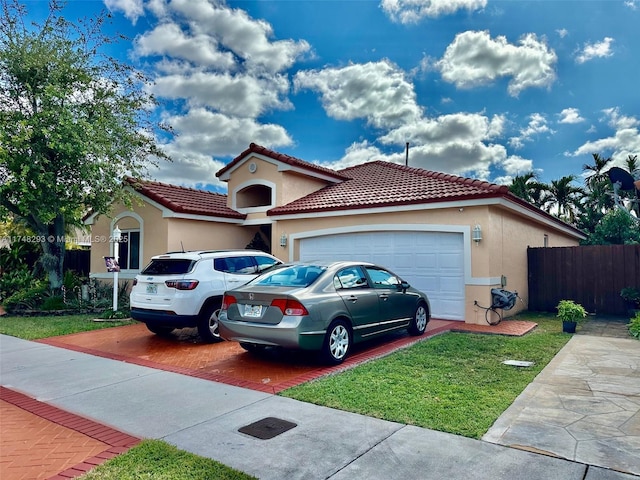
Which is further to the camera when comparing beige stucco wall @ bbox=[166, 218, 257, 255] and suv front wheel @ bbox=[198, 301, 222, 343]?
beige stucco wall @ bbox=[166, 218, 257, 255]

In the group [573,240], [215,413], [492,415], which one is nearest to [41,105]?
[215,413]

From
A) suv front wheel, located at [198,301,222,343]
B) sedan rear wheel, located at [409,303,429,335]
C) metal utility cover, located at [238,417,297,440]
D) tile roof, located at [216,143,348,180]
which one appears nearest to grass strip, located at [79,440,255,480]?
metal utility cover, located at [238,417,297,440]

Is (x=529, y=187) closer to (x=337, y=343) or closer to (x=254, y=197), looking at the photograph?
(x=254, y=197)

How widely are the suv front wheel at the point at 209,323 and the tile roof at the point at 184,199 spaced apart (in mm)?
5740

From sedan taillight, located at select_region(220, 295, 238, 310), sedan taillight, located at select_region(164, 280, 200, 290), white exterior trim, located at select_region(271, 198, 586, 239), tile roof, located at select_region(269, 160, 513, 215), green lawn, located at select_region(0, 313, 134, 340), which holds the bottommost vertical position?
green lawn, located at select_region(0, 313, 134, 340)

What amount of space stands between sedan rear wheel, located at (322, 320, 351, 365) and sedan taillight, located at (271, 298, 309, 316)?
1.96ft

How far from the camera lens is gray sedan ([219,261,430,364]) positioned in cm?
620

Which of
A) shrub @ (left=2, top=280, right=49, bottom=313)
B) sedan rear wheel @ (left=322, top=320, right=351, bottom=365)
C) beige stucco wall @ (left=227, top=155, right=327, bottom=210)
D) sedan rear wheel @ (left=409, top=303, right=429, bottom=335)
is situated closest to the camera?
sedan rear wheel @ (left=322, top=320, right=351, bottom=365)

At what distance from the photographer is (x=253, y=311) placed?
6547mm

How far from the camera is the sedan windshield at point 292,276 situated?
6793 millimetres

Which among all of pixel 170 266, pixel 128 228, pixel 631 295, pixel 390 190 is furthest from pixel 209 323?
pixel 631 295

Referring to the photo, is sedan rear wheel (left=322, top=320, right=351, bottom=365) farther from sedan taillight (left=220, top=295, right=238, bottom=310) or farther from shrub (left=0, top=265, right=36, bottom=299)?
shrub (left=0, top=265, right=36, bottom=299)

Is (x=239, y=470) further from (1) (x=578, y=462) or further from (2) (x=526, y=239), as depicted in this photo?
(2) (x=526, y=239)

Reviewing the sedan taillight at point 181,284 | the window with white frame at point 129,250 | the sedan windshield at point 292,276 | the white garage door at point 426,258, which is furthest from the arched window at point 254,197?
the sedan windshield at point 292,276
